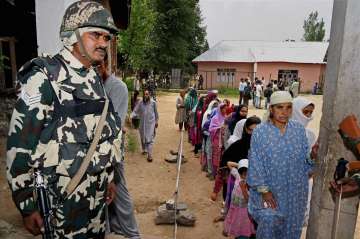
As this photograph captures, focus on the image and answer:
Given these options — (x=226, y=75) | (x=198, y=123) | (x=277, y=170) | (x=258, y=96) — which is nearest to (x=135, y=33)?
(x=258, y=96)

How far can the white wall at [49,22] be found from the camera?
9.86 ft

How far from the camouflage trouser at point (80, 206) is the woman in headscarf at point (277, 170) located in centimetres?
132

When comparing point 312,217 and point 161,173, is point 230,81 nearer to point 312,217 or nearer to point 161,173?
point 161,173

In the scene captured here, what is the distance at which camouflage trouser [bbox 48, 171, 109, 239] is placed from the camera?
1.78 m

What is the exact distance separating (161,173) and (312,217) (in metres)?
4.66

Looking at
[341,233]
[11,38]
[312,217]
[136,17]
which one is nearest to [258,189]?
[312,217]

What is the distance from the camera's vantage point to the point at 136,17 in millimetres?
19516

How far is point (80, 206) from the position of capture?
1856mm

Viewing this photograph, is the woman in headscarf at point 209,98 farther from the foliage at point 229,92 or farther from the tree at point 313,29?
the tree at point 313,29

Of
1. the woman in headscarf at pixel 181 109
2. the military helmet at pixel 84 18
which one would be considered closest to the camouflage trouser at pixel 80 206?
the military helmet at pixel 84 18

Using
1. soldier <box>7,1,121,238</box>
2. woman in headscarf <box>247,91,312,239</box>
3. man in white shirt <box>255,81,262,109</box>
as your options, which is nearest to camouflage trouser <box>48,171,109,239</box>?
soldier <box>7,1,121,238</box>

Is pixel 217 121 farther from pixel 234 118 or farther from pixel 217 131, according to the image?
pixel 234 118

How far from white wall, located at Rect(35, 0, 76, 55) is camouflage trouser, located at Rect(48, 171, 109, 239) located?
1.66 meters

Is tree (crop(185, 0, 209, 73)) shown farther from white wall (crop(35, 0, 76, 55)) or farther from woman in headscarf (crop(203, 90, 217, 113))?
white wall (crop(35, 0, 76, 55))
